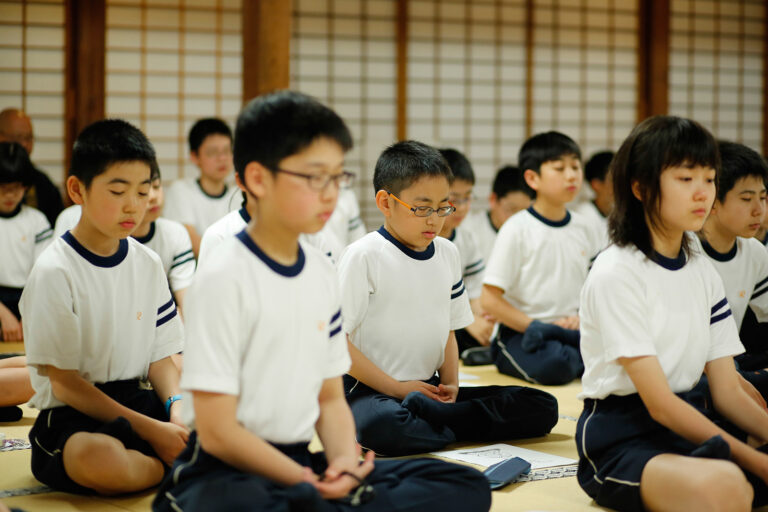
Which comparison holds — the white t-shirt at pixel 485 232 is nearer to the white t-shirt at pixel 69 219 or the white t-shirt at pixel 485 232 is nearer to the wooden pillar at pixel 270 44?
the wooden pillar at pixel 270 44

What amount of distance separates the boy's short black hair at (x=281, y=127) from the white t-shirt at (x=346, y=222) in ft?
13.9

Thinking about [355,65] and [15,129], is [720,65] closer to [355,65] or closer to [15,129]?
[355,65]

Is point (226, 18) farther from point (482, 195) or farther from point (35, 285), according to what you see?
point (35, 285)

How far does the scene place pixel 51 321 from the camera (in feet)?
7.64

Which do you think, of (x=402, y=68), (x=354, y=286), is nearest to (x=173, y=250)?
(x=354, y=286)

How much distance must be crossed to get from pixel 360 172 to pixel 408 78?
34.8 inches

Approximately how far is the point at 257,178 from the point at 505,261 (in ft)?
8.73

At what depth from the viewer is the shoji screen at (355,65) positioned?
7129mm

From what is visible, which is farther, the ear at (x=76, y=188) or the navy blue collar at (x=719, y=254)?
the navy blue collar at (x=719, y=254)

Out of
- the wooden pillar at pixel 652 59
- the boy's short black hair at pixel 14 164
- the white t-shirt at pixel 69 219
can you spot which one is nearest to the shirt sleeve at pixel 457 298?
the white t-shirt at pixel 69 219

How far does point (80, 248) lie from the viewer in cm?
244

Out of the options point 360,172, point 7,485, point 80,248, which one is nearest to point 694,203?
point 80,248

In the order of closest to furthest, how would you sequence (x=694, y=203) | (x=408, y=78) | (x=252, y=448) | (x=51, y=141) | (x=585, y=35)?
1. (x=252, y=448)
2. (x=694, y=203)
3. (x=51, y=141)
4. (x=408, y=78)
5. (x=585, y=35)

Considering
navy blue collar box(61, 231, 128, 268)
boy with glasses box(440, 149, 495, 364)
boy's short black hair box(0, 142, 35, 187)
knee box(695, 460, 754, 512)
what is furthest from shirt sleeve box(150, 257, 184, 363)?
boy's short black hair box(0, 142, 35, 187)
